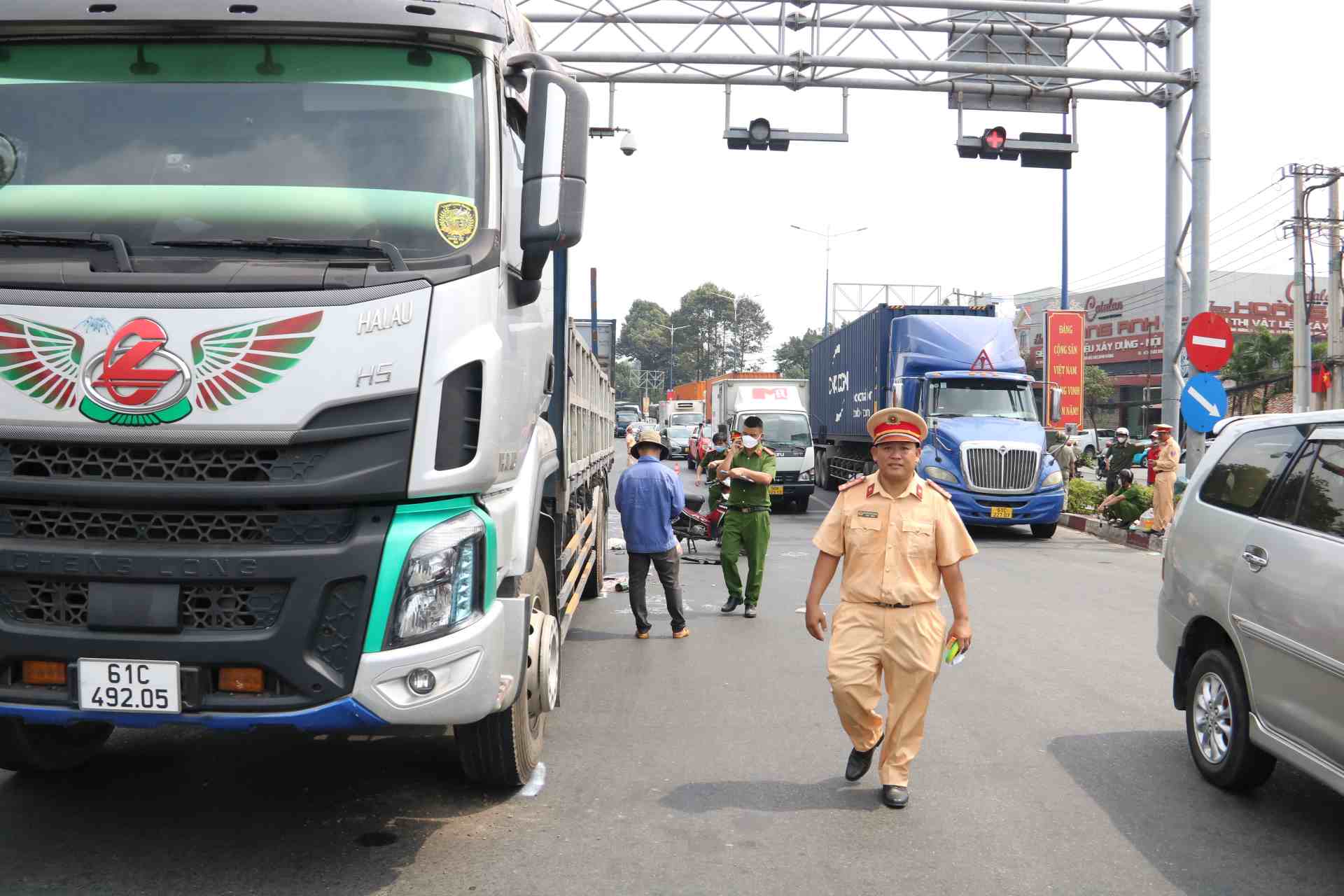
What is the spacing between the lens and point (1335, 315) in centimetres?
2366

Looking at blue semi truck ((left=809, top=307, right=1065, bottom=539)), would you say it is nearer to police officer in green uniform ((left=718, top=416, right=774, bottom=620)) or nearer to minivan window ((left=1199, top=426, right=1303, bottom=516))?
police officer in green uniform ((left=718, top=416, right=774, bottom=620))

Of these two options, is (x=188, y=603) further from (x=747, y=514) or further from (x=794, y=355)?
(x=794, y=355)

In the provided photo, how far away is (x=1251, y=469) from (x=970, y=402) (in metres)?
13.3

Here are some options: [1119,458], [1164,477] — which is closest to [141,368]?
[1164,477]

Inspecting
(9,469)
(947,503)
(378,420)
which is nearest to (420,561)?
(378,420)

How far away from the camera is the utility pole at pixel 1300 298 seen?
874 inches

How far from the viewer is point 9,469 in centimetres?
370

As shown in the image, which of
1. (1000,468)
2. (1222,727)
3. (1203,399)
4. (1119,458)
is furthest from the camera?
(1119,458)

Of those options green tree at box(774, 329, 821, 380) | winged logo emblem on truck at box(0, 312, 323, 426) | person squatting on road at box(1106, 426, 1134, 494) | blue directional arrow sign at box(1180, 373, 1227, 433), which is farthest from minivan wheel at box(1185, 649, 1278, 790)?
green tree at box(774, 329, 821, 380)

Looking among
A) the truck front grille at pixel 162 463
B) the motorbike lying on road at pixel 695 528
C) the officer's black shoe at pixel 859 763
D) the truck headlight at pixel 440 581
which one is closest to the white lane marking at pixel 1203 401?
the motorbike lying on road at pixel 695 528

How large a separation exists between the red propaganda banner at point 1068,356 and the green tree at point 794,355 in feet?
228

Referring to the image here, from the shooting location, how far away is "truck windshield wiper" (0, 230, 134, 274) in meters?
Answer: 3.78

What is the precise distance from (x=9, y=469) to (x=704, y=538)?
11.4 meters

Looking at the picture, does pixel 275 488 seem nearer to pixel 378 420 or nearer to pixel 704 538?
pixel 378 420
